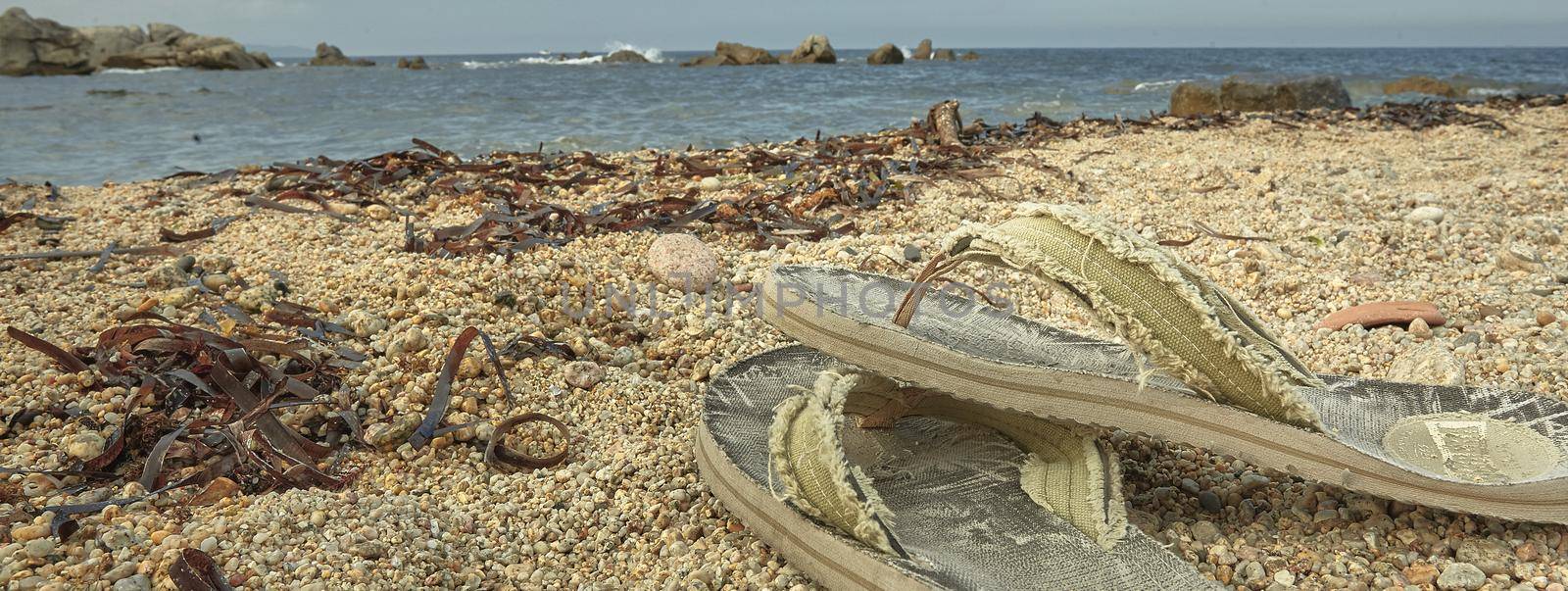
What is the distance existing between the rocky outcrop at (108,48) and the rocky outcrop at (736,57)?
65.0 feet

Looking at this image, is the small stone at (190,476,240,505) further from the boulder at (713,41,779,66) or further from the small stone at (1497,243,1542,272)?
the boulder at (713,41,779,66)

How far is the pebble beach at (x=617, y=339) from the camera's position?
1560mm

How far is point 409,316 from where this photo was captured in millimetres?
2527

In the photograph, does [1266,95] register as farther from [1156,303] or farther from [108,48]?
[108,48]

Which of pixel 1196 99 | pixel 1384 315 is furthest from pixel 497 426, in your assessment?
pixel 1196 99

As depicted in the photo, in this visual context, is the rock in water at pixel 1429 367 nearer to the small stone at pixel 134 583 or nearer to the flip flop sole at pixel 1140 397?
the flip flop sole at pixel 1140 397

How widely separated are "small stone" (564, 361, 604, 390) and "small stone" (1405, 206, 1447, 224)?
11.4 feet

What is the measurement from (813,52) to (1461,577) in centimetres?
4206

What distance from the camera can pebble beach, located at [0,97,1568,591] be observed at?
61.4 inches

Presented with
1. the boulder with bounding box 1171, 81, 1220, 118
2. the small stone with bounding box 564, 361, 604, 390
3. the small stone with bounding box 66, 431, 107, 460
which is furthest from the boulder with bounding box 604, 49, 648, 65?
the small stone with bounding box 66, 431, 107, 460

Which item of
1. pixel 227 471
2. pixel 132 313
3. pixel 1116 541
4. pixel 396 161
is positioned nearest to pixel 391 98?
pixel 396 161

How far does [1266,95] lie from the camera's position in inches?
409

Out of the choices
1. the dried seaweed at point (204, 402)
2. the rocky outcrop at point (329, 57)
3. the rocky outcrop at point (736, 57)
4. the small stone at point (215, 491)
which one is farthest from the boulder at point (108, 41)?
the small stone at point (215, 491)

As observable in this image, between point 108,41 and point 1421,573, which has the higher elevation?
point 108,41
